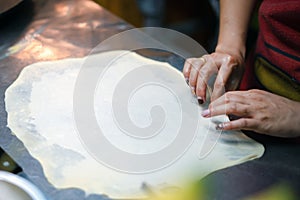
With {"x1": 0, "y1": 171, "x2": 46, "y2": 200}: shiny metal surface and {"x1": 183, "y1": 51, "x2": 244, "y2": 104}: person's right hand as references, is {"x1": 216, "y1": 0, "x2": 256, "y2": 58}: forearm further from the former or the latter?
{"x1": 0, "y1": 171, "x2": 46, "y2": 200}: shiny metal surface

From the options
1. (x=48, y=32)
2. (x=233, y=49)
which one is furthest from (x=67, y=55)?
(x=233, y=49)

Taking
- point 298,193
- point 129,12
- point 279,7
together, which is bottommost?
point 129,12

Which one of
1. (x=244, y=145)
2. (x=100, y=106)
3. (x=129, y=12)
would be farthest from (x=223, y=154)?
(x=129, y=12)

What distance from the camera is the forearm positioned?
1002 millimetres

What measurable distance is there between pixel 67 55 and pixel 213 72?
30 cm

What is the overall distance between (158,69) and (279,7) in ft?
0.86

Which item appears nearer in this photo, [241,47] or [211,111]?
[211,111]

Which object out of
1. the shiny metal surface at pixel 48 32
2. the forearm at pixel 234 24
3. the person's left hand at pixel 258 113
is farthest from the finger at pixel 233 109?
the shiny metal surface at pixel 48 32

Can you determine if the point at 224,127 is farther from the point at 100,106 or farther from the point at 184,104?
the point at 100,106

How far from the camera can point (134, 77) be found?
0.93 metres

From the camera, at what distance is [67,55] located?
98 centimetres

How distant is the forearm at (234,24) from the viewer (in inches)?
39.4

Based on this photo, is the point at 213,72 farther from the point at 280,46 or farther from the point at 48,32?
the point at 48,32

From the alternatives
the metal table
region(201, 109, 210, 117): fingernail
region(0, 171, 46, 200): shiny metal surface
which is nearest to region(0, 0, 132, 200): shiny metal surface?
the metal table
